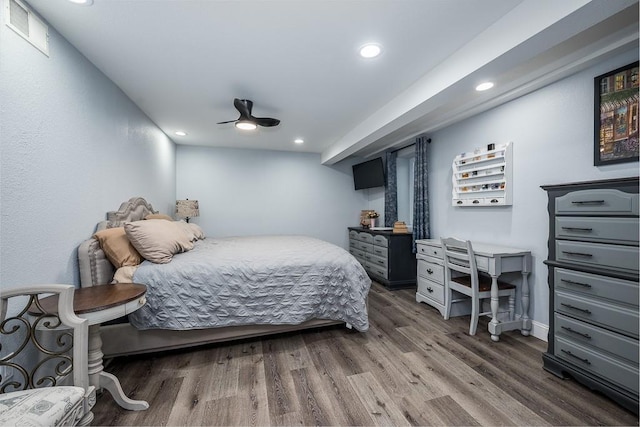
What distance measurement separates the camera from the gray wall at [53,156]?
1.40 m

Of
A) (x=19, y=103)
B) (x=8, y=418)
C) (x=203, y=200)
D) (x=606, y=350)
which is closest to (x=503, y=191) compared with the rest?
(x=606, y=350)

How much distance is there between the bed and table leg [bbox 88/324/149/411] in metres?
0.47

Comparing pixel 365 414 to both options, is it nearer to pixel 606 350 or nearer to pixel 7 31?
pixel 606 350

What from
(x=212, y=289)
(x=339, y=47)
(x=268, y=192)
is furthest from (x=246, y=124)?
(x=268, y=192)

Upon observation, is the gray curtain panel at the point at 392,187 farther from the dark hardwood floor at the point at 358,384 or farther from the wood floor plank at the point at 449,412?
the wood floor plank at the point at 449,412

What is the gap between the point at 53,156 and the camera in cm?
169

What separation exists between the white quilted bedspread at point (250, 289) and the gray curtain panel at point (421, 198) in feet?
5.69

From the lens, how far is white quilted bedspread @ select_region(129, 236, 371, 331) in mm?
2074

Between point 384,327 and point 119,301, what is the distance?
2286 mm

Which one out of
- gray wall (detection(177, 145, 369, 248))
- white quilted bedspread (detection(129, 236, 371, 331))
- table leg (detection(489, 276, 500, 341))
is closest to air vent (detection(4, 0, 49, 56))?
white quilted bedspread (detection(129, 236, 371, 331))

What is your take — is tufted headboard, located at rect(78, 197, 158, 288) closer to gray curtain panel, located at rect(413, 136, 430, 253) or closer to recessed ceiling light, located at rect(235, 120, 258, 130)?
recessed ceiling light, located at rect(235, 120, 258, 130)

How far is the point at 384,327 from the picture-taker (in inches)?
107

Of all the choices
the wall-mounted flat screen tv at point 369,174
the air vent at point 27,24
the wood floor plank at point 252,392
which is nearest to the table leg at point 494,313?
the wood floor plank at point 252,392

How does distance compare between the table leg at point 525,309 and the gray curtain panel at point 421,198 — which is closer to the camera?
the table leg at point 525,309
